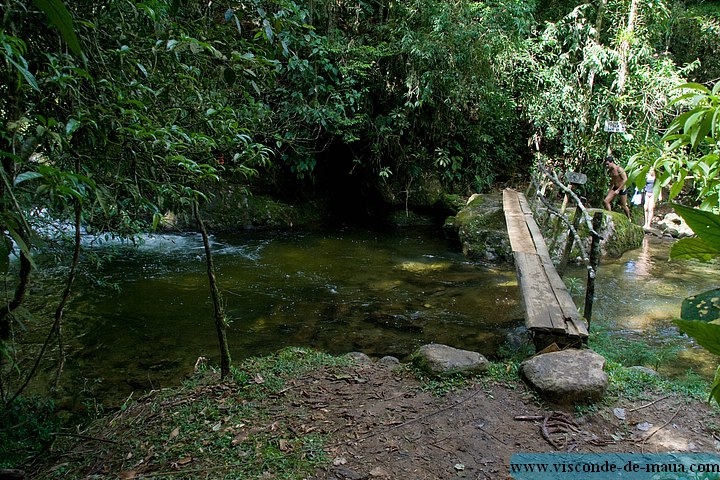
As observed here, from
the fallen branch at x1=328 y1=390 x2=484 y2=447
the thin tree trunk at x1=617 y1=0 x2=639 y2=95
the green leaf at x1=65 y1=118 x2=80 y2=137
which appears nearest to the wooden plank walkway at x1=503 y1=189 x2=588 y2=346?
the fallen branch at x1=328 y1=390 x2=484 y2=447

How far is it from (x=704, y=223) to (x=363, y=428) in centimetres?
270

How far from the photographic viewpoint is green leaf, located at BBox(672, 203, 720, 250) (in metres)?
0.57

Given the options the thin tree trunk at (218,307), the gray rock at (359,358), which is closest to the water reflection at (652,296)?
the gray rock at (359,358)

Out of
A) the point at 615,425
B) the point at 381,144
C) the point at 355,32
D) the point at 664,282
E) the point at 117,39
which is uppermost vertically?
the point at 355,32

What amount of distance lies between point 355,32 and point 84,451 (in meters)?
9.97

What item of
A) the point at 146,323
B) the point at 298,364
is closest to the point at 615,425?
the point at 298,364

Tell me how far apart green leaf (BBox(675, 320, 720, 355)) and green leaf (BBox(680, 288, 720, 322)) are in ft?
0.64

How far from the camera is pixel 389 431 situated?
2.93 metres

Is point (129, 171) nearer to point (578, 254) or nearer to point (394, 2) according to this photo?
point (578, 254)

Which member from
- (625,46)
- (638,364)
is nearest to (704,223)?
(638,364)

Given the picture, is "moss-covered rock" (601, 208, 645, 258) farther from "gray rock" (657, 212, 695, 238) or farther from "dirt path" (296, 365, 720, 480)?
"dirt path" (296, 365, 720, 480)

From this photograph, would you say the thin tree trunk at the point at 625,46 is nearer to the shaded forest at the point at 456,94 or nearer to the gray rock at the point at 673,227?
the shaded forest at the point at 456,94

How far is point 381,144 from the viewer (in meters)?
10.5

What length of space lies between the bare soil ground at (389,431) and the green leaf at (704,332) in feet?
7.48
